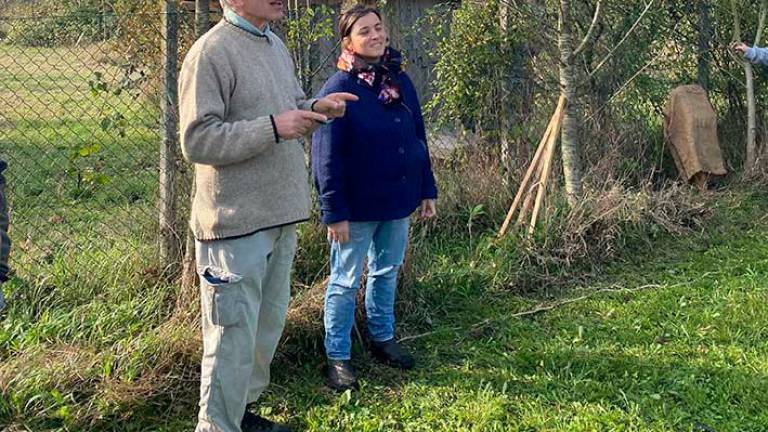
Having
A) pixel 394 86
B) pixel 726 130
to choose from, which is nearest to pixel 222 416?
pixel 394 86

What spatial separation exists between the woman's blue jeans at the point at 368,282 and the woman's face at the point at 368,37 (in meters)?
0.77

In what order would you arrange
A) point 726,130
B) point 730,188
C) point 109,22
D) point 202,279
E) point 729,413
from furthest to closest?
point 726,130 → point 730,188 → point 109,22 → point 729,413 → point 202,279

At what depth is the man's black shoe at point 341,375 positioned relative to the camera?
371cm

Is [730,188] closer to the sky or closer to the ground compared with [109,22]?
closer to the ground

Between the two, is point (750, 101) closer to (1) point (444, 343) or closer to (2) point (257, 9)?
(1) point (444, 343)

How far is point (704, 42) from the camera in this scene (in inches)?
279

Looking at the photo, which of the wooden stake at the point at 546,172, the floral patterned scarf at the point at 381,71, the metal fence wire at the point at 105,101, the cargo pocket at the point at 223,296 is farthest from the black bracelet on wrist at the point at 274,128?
the wooden stake at the point at 546,172

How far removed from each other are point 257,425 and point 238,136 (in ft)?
4.28

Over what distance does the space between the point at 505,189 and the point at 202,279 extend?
11.0 ft

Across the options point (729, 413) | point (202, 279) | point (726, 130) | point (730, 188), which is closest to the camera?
point (202, 279)

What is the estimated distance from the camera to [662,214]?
5.76 meters

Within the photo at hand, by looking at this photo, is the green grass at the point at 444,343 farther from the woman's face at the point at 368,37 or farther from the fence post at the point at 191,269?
the woman's face at the point at 368,37

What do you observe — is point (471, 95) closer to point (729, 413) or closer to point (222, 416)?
point (729, 413)

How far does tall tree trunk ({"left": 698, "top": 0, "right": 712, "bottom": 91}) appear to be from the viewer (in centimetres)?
704
